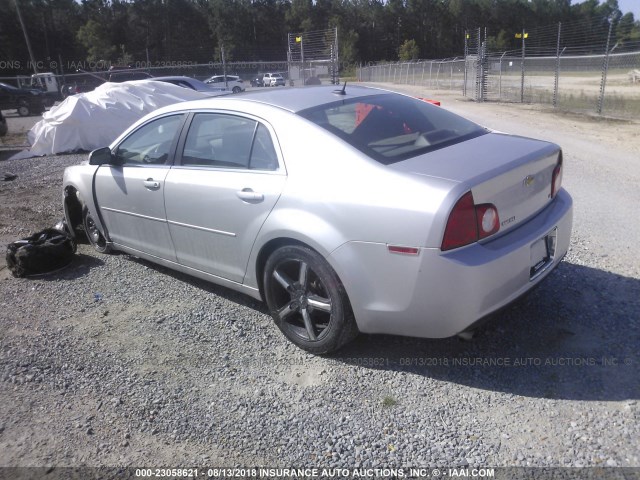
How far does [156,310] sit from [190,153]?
4.18 feet

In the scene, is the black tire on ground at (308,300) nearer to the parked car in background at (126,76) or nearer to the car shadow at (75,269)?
the car shadow at (75,269)

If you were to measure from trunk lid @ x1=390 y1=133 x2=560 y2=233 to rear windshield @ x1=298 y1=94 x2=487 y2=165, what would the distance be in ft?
0.44

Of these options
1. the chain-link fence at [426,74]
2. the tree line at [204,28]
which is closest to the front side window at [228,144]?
the chain-link fence at [426,74]

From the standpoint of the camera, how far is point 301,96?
13.0 feet

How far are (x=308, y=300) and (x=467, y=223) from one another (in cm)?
113

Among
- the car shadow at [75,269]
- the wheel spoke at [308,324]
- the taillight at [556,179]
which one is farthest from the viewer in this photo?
the car shadow at [75,269]

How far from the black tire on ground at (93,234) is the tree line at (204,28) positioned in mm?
33658

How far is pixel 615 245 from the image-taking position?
491 centimetres

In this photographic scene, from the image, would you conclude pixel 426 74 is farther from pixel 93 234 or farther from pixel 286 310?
pixel 286 310

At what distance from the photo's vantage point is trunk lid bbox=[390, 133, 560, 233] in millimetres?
2926

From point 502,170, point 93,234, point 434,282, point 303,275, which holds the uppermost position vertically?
point 502,170

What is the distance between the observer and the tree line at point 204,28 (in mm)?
51562

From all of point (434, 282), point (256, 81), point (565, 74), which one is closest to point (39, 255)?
point (434, 282)

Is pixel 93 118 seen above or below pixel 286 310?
above
